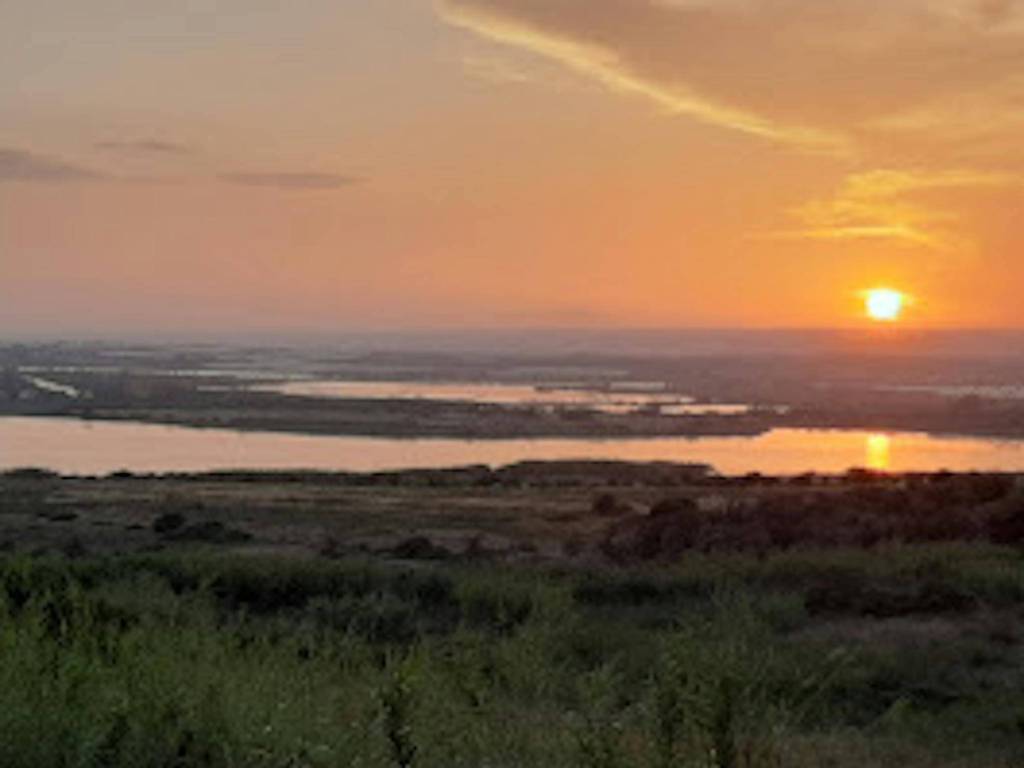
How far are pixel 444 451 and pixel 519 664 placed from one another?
63497 millimetres

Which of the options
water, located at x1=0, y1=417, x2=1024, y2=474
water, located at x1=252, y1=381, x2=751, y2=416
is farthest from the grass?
water, located at x1=252, y1=381, x2=751, y2=416

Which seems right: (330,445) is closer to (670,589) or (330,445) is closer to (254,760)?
(670,589)

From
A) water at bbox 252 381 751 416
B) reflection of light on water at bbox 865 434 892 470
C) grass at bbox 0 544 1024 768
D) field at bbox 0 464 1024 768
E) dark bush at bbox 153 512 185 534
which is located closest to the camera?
grass at bbox 0 544 1024 768

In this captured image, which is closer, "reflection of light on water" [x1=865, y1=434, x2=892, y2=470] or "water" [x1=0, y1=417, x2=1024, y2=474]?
"reflection of light on water" [x1=865, y1=434, x2=892, y2=470]

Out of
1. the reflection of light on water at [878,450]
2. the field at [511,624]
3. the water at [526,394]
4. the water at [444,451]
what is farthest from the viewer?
the water at [526,394]

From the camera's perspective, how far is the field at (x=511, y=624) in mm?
5965

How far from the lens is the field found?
19.6 ft

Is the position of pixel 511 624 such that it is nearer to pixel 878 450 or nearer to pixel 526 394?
pixel 878 450

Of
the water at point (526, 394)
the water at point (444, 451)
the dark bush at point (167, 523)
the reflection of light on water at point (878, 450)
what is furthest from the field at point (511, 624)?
the water at point (526, 394)

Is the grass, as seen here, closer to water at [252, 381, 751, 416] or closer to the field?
the field

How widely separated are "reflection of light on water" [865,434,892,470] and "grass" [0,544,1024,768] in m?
41.3

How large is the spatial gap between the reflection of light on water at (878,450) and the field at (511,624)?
19350 mm

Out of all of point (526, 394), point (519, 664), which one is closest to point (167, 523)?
point (519, 664)

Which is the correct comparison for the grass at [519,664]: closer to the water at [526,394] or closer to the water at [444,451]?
the water at [444,451]
